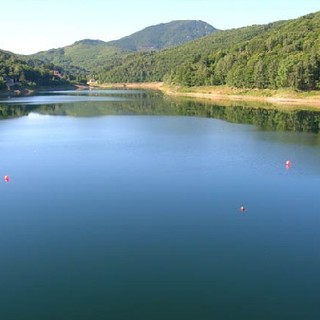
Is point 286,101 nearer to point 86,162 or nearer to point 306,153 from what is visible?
point 306,153

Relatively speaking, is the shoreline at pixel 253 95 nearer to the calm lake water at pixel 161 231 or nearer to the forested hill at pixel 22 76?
the calm lake water at pixel 161 231

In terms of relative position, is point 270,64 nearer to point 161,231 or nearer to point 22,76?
point 161,231

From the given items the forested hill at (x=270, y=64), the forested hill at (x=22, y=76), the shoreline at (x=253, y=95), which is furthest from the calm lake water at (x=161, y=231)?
the forested hill at (x=22, y=76)

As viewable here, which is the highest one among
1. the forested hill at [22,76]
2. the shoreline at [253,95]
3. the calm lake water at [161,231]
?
the forested hill at [22,76]

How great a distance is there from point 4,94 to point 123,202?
92.9 m

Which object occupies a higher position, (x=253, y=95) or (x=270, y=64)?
(x=270, y=64)

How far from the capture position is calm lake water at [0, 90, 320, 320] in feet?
38.6

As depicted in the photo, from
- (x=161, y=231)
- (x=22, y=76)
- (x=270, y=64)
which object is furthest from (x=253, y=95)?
(x=22, y=76)

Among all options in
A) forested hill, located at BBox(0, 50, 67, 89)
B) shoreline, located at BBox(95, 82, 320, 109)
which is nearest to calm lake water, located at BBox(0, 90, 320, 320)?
shoreline, located at BBox(95, 82, 320, 109)

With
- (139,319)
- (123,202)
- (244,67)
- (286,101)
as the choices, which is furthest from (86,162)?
(244,67)

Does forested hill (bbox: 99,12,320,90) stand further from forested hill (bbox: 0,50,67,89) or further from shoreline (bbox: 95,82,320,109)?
forested hill (bbox: 0,50,67,89)

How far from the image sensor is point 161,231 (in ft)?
55.0

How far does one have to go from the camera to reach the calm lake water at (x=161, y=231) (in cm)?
1177

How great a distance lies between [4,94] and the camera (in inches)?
4122
